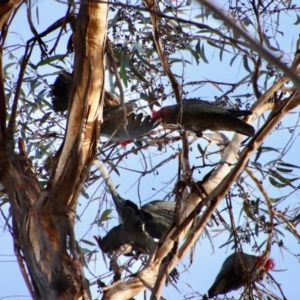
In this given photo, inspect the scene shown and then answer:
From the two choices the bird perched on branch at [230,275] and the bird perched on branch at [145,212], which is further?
the bird perched on branch at [230,275]

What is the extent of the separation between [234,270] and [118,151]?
30.2 inches

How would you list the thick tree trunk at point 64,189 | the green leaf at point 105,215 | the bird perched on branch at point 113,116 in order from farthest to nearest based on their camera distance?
1. the green leaf at point 105,215
2. the bird perched on branch at point 113,116
3. the thick tree trunk at point 64,189

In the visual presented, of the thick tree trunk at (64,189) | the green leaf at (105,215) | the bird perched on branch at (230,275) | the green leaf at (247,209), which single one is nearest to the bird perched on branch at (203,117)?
the green leaf at (247,209)

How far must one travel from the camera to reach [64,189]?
5.38ft

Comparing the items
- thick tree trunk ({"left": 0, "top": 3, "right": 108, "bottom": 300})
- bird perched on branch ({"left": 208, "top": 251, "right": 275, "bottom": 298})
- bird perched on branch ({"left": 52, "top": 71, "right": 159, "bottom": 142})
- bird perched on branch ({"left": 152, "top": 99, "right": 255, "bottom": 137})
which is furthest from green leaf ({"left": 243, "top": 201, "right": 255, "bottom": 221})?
thick tree trunk ({"left": 0, "top": 3, "right": 108, "bottom": 300})

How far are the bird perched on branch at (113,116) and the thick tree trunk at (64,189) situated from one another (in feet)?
1.48

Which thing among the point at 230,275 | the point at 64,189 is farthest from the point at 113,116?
the point at 230,275

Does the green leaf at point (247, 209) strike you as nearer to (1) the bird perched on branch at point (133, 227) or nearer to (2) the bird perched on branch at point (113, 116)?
(1) the bird perched on branch at point (133, 227)

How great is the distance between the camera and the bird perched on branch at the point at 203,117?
240 centimetres

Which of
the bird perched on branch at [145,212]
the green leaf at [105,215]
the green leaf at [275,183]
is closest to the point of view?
the bird perched on branch at [145,212]

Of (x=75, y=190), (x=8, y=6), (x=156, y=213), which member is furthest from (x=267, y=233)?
(x=8, y=6)

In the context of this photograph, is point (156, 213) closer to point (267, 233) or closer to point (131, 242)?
point (131, 242)

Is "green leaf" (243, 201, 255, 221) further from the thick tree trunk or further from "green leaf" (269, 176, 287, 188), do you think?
the thick tree trunk

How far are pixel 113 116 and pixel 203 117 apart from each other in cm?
48
